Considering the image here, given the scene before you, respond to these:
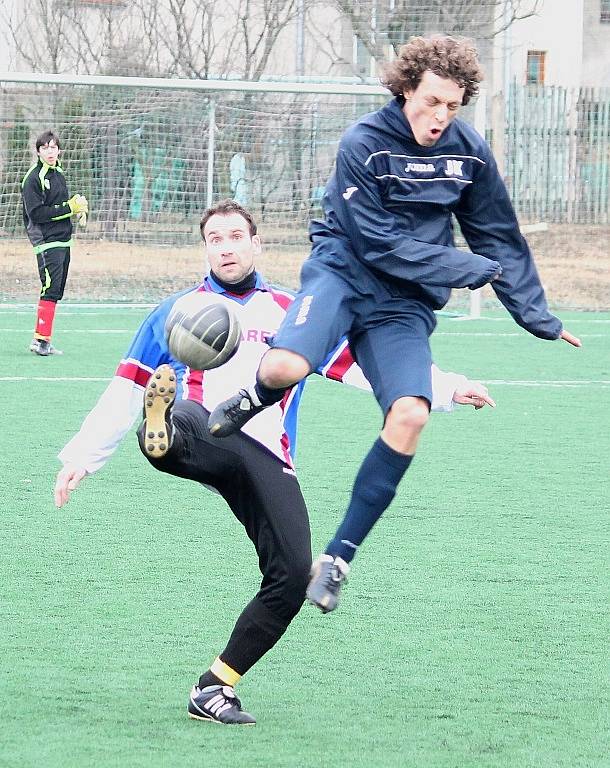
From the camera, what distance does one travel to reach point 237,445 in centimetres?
457

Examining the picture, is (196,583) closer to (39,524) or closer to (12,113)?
(39,524)

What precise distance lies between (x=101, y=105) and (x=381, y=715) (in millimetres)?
15100

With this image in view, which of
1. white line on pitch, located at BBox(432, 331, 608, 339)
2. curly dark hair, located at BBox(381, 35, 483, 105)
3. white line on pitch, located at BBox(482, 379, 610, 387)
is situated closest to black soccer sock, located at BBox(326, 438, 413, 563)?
curly dark hair, located at BBox(381, 35, 483, 105)

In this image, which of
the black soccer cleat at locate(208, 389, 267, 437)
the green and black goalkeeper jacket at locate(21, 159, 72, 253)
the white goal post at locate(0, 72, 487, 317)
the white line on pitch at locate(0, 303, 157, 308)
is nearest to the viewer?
the black soccer cleat at locate(208, 389, 267, 437)

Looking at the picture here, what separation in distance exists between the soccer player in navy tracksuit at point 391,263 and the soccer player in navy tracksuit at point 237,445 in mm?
150

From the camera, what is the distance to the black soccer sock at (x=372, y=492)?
14.5 ft

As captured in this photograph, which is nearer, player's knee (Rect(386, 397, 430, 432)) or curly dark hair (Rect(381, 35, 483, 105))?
player's knee (Rect(386, 397, 430, 432))

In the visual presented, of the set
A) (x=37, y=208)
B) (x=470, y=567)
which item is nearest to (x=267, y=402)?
(x=470, y=567)

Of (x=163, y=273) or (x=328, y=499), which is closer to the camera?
(x=328, y=499)

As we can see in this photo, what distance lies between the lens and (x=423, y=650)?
5266mm

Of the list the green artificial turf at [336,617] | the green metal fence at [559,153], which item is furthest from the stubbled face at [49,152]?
the green metal fence at [559,153]

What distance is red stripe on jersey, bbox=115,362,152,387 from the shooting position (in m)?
4.61

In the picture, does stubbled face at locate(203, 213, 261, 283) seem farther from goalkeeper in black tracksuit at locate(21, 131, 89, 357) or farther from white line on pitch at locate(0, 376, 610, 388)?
goalkeeper in black tracksuit at locate(21, 131, 89, 357)

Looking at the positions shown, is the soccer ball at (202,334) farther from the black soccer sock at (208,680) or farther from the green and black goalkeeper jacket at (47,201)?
the green and black goalkeeper jacket at (47,201)
